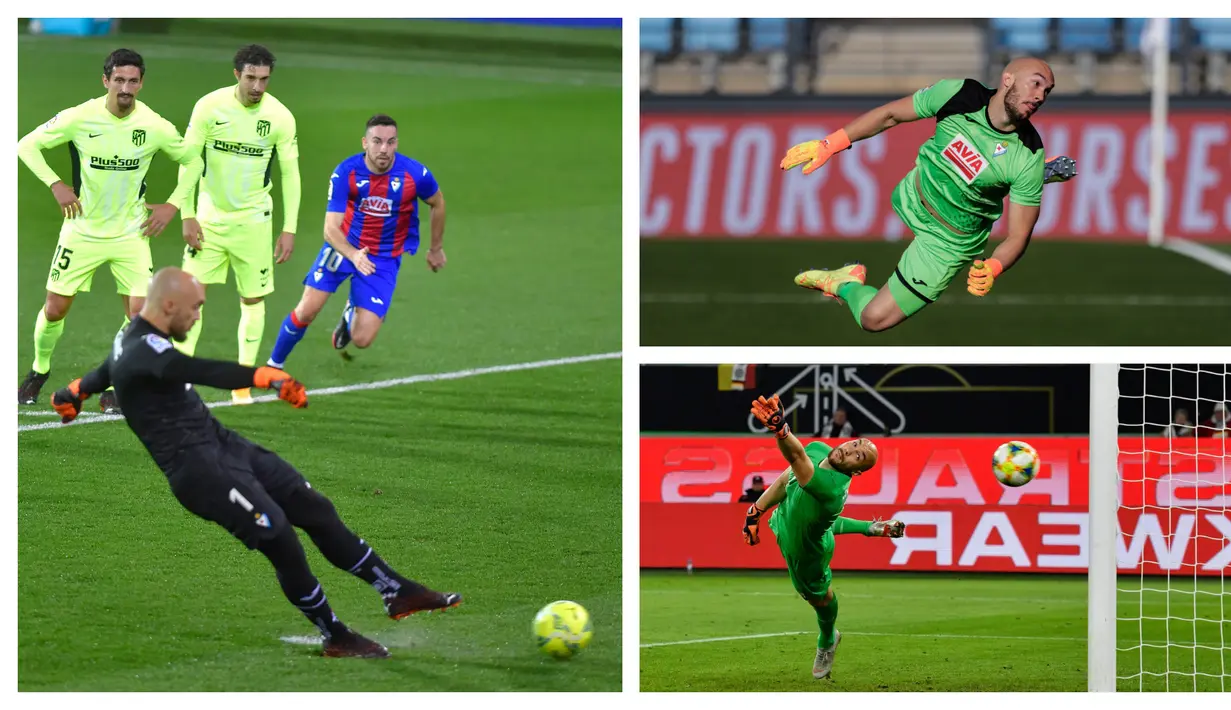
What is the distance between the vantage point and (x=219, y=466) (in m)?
6.38

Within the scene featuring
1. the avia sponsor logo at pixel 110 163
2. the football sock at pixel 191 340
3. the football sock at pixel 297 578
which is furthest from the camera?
the football sock at pixel 191 340

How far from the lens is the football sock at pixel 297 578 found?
647 centimetres

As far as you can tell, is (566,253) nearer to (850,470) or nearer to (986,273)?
(850,470)

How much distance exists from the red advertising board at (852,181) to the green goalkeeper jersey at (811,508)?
27.3 ft

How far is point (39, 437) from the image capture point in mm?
7840

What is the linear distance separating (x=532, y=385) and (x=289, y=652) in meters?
2.82

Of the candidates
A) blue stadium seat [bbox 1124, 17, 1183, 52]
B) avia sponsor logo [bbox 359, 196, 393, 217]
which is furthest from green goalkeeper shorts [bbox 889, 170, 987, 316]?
blue stadium seat [bbox 1124, 17, 1183, 52]

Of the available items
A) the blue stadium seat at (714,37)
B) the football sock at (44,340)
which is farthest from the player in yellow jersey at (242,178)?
the blue stadium seat at (714,37)

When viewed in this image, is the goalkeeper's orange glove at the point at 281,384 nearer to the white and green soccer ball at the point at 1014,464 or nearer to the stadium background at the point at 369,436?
the stadium background at the point at 369,436

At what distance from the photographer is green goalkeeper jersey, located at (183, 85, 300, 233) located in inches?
303

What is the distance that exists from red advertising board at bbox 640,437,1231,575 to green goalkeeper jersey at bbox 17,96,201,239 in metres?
4.74

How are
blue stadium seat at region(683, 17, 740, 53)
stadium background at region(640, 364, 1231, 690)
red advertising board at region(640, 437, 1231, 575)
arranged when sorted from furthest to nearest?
blue stadium seat at region(683, 17, 740, 53), red advertising board at region(640, 437, 1231, 575), stadium background at region(640, 364, 1231, 690)


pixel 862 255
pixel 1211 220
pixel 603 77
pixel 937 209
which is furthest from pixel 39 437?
pixel 1211 220

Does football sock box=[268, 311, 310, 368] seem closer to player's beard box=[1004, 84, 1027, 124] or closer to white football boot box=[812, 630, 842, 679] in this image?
white football boot box=[812, 630, 842, 679]
